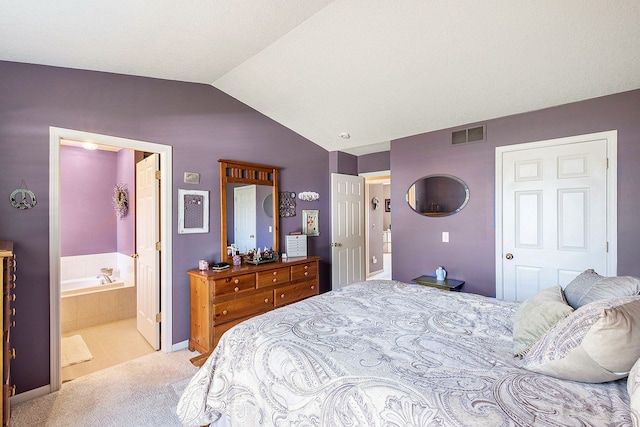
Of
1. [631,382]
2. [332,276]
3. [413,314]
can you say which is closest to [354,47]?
[413,314]

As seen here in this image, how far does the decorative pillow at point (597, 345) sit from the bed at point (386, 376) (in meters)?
0.05

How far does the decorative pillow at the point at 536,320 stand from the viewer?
1.22 metres

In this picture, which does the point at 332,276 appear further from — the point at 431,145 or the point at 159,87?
the point at 159,87

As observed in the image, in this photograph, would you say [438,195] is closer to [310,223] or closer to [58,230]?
[310,223]

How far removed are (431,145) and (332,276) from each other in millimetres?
2307

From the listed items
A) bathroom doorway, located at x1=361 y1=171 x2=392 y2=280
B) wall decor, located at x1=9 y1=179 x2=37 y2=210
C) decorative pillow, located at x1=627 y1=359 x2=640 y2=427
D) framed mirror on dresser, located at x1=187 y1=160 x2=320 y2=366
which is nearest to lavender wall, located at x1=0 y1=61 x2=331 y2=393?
wall decor, located at x1=9 y1=179 x2=37 y2=210

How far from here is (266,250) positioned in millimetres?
3686

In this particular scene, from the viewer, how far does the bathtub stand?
11.9ft

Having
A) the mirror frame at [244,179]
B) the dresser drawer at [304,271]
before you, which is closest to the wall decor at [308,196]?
the mirror frame at [244,179]

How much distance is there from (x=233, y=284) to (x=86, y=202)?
10.5ft

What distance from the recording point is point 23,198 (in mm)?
2205

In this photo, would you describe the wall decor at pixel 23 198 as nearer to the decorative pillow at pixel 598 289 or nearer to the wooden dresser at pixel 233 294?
the wooden dresser at pixel 233 294

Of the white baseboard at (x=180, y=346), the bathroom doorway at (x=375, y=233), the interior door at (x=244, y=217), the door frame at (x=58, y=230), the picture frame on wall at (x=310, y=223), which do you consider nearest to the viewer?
the door frame at (x=58, y=230)

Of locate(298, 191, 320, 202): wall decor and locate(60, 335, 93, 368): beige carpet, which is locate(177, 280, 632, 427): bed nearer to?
locate(60, 335, 93, 368): beige carpet
